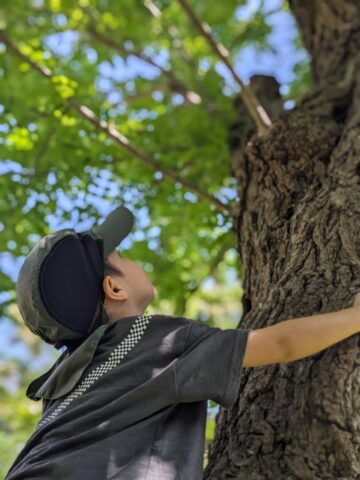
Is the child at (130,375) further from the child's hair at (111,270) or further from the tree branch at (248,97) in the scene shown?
the tree branch at (248,97)

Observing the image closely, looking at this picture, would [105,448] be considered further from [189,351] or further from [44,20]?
[44,20]

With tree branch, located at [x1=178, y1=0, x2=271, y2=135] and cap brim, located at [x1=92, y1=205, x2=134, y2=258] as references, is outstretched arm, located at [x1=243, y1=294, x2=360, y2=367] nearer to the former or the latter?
cap brim, located at [x1=92, y1=205, x2=134, y2=258]

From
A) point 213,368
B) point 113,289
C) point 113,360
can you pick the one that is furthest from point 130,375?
point 113,289

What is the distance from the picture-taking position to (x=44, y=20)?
6602 mm

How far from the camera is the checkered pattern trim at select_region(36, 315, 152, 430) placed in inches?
80.4

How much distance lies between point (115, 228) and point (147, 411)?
0.82m

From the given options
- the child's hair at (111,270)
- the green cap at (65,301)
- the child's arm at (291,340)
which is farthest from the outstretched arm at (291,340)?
the child's hair at (111,270)

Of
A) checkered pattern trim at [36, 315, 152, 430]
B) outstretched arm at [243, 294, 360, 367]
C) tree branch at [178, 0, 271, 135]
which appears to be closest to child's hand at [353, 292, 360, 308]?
outstretched arm at [243, 294, 360, 367]

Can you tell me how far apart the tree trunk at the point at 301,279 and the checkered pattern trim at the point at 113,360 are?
46 cm

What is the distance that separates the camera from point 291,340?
6.30ft

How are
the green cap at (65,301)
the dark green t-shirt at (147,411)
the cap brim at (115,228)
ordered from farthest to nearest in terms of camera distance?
1. the cap brim at (115,228)
2. the green cap at (65,301)
3. the dark green t-shirt at (147,411)

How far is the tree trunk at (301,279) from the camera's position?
2.00m

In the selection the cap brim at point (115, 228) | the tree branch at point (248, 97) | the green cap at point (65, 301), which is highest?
the tree branch at point (248, 97)

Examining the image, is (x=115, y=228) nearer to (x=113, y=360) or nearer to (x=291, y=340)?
(x=113, y=360)
